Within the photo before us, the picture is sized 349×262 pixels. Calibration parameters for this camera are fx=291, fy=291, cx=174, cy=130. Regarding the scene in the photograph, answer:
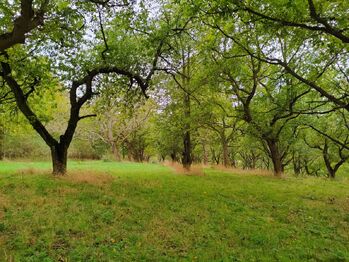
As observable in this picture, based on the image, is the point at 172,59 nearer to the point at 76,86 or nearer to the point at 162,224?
the point at 76,86

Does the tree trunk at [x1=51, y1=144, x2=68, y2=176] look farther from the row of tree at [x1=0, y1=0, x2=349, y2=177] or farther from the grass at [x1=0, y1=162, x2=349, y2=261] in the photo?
the grass at [x1=0, y1=162, x2=349, y2=261]

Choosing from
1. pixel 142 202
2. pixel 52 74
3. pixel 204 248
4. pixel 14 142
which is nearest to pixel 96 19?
pixel 52 74

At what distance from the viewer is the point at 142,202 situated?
404 inches

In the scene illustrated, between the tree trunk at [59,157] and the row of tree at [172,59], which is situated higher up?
the row of tree at [172,59]

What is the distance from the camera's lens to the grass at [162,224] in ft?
20.8

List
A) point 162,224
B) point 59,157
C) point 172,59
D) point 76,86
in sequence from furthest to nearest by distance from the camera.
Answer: point 172,59, point 59,157, point 76,86, point 162,224

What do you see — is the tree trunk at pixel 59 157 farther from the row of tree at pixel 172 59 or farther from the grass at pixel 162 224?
the grass at pixel 162 224

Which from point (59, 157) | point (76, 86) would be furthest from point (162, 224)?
point (76, 86)

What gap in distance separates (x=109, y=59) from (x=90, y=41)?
1.49 metres

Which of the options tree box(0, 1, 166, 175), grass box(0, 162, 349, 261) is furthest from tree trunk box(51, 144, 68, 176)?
grass box(0, 162, 349, 261)

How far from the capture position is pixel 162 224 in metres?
8.05

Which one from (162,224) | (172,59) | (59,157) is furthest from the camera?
(172,59)

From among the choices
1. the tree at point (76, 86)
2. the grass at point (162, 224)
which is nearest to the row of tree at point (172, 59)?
the tree at point (76, 86)

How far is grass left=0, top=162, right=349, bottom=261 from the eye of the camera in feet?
20.8
